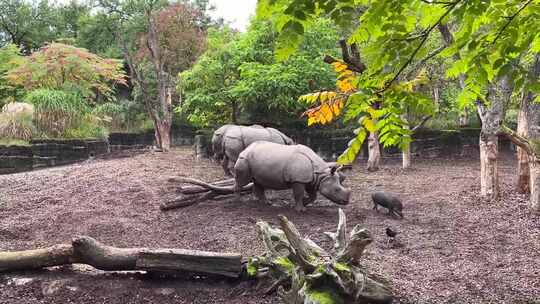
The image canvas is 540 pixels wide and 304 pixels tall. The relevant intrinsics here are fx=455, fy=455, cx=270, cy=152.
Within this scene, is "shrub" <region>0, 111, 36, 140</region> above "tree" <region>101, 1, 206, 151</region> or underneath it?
underneath

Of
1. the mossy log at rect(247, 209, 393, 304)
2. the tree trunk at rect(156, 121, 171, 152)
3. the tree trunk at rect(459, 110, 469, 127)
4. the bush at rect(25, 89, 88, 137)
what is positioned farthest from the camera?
the tree trunk at rect(156, 121, 171, 152)

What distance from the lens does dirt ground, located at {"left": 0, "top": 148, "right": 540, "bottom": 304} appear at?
13.9 ft

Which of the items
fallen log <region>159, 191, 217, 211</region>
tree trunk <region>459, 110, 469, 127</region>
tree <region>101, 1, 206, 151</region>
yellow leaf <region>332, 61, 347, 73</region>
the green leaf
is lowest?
fallen log <region>159, 191, 217, 211</region>

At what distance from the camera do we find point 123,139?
2020 centimetres

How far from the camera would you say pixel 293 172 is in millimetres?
7105

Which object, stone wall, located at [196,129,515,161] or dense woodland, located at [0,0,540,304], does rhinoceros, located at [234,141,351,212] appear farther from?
stone wall, located at [196,129,515,161]

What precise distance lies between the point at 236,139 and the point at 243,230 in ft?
12.5

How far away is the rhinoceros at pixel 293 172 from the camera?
7.10 meters

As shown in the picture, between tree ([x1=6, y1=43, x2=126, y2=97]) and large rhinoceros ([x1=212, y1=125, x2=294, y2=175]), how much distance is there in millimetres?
9081

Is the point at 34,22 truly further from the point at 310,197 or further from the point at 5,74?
the point at 310,197

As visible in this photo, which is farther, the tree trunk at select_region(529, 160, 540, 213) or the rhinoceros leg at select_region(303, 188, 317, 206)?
the rhinoceros leg at select_region(303, 188, 317, 206)

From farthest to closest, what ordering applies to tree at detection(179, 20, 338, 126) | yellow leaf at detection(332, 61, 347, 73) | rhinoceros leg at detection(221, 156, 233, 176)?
1. tree at detection(179, 20, 338, 126)
2. rhinoceros leg at detection(221, 156, 233, 176)
3. yellow leaf at detection(332, 61, 347, 73)

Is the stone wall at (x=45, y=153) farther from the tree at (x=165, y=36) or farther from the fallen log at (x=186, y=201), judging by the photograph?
the fallen log at (x=186, y=201)

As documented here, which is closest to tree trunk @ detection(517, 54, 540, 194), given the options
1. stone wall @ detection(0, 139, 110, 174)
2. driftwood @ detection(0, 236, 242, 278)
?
driftwood @ detection(0, 236, 242, 278)
